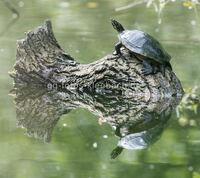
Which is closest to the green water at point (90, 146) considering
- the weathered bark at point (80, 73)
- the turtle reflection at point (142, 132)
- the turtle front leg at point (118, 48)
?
the turtle reflection at point (142, 132)

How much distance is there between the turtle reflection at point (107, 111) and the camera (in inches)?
182

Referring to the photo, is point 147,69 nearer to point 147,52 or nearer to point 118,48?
point 147,52

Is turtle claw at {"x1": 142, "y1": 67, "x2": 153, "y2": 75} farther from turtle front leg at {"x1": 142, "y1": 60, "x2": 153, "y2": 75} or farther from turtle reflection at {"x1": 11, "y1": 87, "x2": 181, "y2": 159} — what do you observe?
turtle reflection at {"x1": 11, "y1": 87, "x2": 181, "y2": 159}

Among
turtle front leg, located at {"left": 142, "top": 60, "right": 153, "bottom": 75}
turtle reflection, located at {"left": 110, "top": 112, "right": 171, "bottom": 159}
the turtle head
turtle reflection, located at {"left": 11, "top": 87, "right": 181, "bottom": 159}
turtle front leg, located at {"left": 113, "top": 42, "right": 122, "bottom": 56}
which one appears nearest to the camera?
turtle reflection, located at {"left": 110, "top": 112, "right": 171, "bottom": 159}

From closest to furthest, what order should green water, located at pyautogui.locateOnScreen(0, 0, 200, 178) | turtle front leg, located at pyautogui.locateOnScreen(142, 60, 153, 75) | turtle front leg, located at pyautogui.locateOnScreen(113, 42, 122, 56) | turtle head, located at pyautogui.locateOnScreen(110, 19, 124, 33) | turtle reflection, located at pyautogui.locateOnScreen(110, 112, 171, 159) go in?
green water, located at pyautogui.locateOnScreen(0, 0, 200, 178) < turtle reflection, located at pyautogui.locateOnScreen(110, 112, 171, 159) < turtle front leg, located at pyautogui.locateOnScreen(142, 60, 153, 75) < turtle front leg, located at pyautogui.locateOnScreen(113, 42, 122, 56) < turtle head, located at pyautogui.locateOnScreen(110, 19, 124, 33)

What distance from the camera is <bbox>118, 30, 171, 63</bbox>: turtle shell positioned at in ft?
18.2

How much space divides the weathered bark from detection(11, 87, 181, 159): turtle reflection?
11 cm

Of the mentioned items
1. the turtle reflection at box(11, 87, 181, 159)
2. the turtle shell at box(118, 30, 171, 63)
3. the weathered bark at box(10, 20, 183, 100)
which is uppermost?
the turtle shell at box(118, 30, 171, 63)

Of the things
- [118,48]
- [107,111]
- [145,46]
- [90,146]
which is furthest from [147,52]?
[90,146]

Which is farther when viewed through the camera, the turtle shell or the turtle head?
the turtle head

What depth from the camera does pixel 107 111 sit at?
17.5ft

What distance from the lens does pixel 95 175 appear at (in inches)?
149

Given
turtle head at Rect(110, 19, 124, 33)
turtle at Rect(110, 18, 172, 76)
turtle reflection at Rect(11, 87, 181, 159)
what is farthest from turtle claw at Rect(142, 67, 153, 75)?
turtle head at Rect(110, 19, 124, 33)

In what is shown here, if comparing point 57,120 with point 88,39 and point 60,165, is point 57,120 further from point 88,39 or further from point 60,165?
point 88,39
